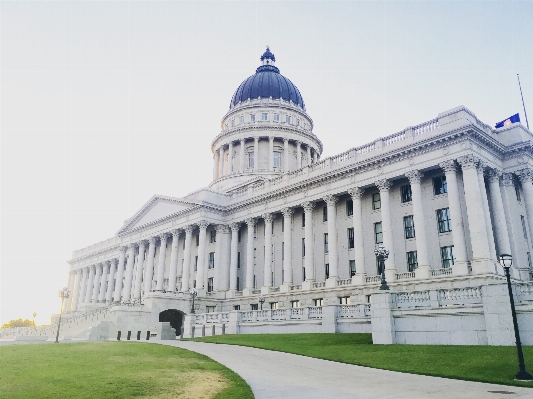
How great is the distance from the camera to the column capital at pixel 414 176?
1655 inches

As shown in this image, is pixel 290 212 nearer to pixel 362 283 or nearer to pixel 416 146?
pixel 362 283

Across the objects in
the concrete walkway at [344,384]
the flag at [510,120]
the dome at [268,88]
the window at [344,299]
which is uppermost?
the dome at [268,88]

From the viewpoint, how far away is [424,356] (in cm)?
1923

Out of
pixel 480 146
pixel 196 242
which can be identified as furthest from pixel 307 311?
pixel 196 242

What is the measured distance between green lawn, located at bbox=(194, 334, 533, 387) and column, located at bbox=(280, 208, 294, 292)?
24676 mm

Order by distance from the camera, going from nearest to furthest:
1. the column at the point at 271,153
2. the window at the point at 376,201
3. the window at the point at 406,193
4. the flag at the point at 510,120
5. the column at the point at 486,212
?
the column at the point at 486,212 < the flag at the point at 510,120 < the window at the point at 406,193 < the window at the point at 376,201 < the column at the point at 271,153

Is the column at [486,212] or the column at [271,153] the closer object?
the column at [486,212]

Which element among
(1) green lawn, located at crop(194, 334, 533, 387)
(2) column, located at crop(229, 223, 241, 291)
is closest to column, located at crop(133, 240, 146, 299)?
(2) column, located at crop(229, 223, 241, 291)

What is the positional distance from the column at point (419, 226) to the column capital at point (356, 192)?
575cm

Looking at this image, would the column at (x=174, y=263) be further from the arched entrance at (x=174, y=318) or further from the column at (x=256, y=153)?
the column at (x=256, y=153)

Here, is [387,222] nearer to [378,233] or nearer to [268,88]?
[378,233]

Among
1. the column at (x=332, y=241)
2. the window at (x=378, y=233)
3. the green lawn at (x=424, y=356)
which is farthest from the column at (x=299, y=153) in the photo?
the green lawn at (x=424, y=356)

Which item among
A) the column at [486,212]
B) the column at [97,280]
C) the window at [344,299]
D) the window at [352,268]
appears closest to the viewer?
the column at [486,212]

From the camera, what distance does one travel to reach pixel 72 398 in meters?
11.4
